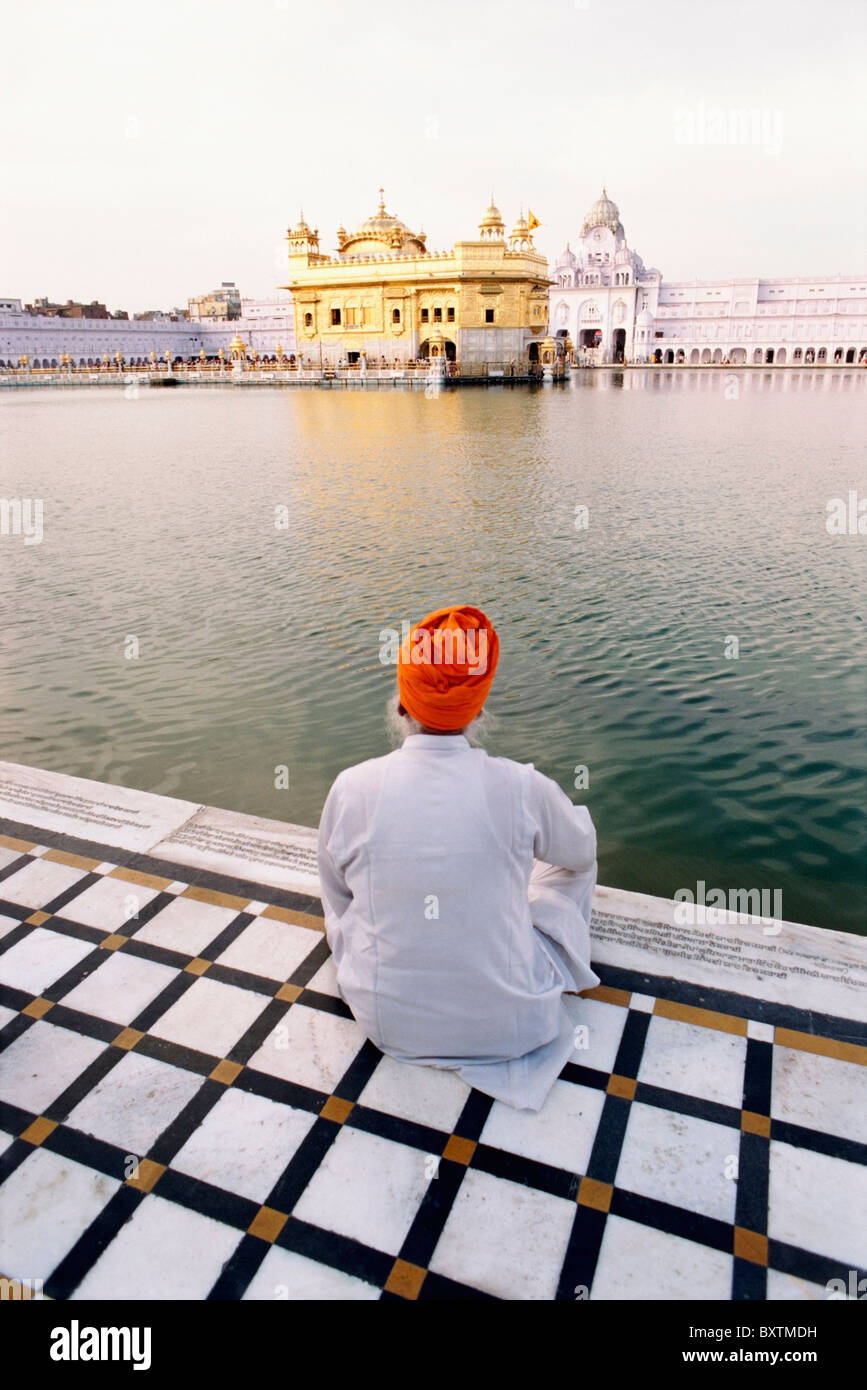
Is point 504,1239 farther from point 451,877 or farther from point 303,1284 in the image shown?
point 451,877

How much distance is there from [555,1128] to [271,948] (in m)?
1.14

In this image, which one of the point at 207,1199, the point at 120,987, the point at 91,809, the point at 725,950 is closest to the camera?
the point at 207,1199

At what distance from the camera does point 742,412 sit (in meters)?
26.5

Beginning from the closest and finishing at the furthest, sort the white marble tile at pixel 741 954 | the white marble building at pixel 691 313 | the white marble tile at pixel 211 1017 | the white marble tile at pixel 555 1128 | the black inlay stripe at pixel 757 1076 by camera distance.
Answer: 1. the white marble tile at pixel 555 1128
2. the black inlay stripe at pixel 757 1076
3. the white marble tile at pixel 211 1017
4. the white marble tile at pixel 741 954
5. the white marble building at pixel 691 313

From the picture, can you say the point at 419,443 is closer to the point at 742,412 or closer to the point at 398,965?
the point at 742,412

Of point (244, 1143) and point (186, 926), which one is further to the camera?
point (186, 926)

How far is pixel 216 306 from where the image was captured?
362 ft

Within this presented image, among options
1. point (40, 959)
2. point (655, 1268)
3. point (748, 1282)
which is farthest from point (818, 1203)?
point (40, 959)

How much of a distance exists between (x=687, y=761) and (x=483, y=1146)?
3.39m

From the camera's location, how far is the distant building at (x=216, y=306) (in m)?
110

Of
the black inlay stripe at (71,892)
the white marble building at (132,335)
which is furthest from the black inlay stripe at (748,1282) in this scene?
the white marble building at (132,335)

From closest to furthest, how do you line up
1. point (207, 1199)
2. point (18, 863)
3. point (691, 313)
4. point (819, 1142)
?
point (207, 1199) → point (819, 1142) → point (18, 863) → point (691, 313)

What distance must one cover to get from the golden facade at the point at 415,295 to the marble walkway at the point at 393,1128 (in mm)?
54417

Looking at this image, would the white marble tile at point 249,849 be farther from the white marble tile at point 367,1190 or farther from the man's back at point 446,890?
the white marble tile at point 367,1190
